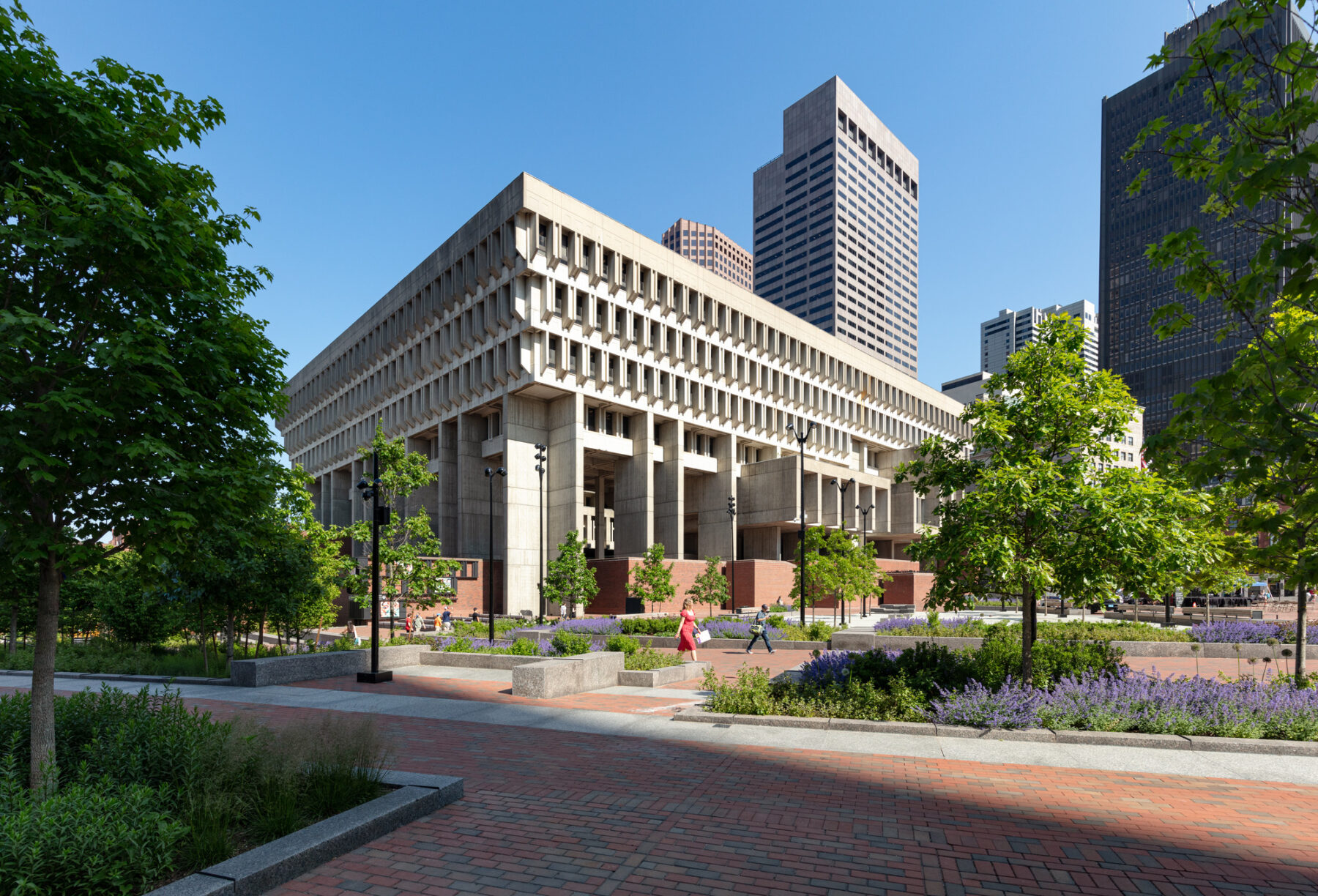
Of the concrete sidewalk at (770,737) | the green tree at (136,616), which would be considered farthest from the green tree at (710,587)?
the concrete sidewalk at (770,737)

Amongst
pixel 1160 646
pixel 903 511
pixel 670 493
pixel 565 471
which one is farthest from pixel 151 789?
pixel 903 511

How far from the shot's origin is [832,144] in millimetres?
175375

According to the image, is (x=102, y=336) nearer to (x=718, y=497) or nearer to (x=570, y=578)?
(x=570, y=578)

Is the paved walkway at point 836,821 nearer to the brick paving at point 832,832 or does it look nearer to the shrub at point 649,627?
the brick paving at point 832,832

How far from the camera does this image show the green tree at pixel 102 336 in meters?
6.25

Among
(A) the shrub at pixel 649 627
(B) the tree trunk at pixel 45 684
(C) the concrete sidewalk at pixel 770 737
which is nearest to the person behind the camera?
(B) the tree trunk at pixel 45 684

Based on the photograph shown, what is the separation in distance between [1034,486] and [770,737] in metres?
6.02

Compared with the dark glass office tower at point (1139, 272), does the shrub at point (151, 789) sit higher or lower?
lower

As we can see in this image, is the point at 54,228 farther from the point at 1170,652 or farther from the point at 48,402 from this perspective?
the point at 1170,652

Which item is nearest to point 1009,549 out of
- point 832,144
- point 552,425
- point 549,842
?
point 549,842

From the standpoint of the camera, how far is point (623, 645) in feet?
65.3

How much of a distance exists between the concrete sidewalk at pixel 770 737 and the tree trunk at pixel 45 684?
6906 mm

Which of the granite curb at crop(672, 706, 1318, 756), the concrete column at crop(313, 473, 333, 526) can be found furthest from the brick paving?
the concrete column at crop(313, 473, 333, 526)

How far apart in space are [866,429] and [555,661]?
236 feet
